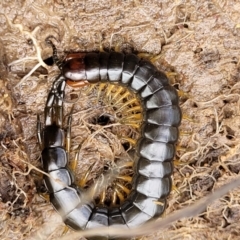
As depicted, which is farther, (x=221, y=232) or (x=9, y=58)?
(x=221, y=232)

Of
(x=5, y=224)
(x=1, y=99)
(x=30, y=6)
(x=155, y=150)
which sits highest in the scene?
(x=30, y=6)

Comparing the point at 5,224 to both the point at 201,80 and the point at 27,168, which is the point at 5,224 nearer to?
the point at 27,168

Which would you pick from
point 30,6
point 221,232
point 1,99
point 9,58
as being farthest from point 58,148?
point 221,232

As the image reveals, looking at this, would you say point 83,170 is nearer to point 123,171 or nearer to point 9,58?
point 123,171

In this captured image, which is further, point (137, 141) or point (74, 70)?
point (137, 141)

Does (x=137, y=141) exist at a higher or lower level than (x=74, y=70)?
lower

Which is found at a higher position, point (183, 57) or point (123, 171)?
point (183, 57)
